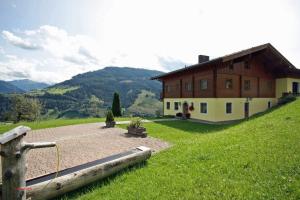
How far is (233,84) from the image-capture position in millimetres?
24266

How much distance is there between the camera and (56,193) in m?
5.21

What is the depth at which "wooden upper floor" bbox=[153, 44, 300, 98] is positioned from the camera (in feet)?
74.8

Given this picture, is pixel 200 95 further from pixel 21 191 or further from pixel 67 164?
pixel 21 191

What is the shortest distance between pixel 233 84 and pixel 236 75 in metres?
1.28

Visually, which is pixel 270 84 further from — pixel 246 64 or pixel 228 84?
pixel 228 84

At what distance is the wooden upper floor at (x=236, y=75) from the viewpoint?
898 inches

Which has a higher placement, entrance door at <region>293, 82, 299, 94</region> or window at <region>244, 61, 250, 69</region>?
window at <region>244, 61, 250, 69</region>

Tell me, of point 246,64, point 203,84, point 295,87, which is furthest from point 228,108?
point 295,87

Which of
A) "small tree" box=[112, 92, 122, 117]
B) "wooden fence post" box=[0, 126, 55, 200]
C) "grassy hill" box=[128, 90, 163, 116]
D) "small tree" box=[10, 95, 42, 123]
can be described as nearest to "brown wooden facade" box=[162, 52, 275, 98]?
"small tree" box=[112, 92, 122, 117]

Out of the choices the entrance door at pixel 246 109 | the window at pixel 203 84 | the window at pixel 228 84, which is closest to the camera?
the window at pixel 228 84

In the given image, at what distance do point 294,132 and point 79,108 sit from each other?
5936 inches

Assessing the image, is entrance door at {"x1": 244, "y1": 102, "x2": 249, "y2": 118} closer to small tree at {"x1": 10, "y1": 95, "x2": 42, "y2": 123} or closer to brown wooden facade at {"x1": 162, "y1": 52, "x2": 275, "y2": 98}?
brown wooden facade at {"x1": 162, "y1": 52, "x2": 275, "y2": 98}

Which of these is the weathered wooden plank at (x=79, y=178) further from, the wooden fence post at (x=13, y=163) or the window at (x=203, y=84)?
the window at (x=203, y=84)

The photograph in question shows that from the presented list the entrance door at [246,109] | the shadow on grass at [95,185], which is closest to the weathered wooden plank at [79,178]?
the shadow on grass at [95,185]
